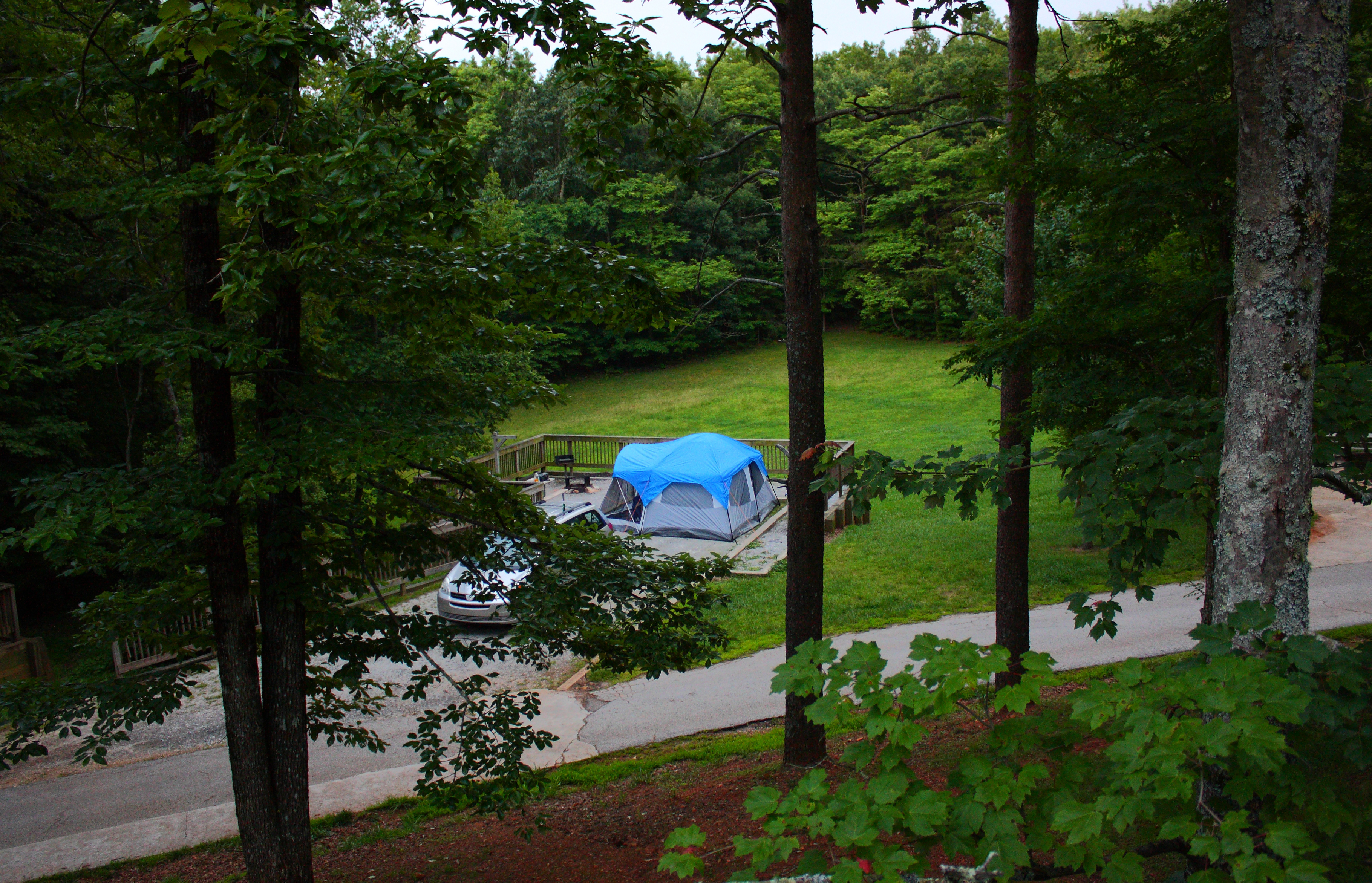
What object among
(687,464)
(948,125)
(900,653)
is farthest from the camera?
(687,464)

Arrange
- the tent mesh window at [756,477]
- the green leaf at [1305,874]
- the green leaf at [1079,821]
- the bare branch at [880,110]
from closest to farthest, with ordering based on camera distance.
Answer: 1. the green leaf at [1305,874]
2. the green leaf at [1079,821]
3. the bare branch at [880,110]
4. the tent mesh window at [756,477]

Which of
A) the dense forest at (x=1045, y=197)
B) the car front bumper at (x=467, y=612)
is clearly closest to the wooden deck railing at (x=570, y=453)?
the car front bumper at (x=467, y=612)

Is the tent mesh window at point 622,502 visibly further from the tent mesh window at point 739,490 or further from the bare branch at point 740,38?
the bare branch at point 740,38

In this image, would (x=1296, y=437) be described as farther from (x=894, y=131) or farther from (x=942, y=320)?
(x=942, y=320)

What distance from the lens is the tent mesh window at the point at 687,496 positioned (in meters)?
18.0

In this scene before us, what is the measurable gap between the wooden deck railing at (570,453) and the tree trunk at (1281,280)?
20.9 metres

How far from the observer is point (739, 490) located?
60.9ft

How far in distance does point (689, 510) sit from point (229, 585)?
1285cm

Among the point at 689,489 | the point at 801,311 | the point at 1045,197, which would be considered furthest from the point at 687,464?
the point at 801,311

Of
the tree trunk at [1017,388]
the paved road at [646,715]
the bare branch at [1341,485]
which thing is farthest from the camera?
the paved road at [646,715]

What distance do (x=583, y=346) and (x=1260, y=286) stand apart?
4013cm

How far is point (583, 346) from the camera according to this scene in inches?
1670

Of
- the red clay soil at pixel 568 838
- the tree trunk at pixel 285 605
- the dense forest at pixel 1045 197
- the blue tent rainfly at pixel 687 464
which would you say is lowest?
the red clay soil at pixel 568 838

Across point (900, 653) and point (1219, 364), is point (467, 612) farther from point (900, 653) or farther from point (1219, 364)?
point (1219, 364)
